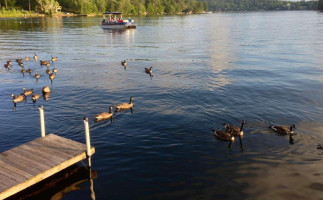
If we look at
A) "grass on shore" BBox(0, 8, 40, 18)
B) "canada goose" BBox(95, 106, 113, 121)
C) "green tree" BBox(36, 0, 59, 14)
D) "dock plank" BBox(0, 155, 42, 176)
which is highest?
"green tree" BBox(36, 0, 59, 14)

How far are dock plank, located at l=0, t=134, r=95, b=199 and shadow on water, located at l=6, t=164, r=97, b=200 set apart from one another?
3.57ft

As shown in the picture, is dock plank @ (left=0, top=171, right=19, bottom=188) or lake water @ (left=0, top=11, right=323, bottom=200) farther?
lake water @ (left=0, top=11, right=323, bottom=200)

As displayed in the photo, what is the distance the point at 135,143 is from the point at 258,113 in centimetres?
1316

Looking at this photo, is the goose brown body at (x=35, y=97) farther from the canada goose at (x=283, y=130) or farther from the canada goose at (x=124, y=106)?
the canada goose at (x=283, y=130)

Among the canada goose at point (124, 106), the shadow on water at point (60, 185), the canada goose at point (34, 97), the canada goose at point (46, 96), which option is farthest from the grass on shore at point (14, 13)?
the shadow on water at point (60, 185)

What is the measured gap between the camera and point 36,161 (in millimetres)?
16766

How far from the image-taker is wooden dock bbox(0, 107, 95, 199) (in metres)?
14.9

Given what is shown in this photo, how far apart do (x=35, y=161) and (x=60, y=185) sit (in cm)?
201

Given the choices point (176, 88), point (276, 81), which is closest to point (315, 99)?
point (276, 81)

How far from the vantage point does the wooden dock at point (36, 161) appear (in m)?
14.9

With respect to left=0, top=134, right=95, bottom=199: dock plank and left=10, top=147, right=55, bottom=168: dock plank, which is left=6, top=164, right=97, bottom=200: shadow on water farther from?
left=10, top=147, right=55, bottom=168: dock plank

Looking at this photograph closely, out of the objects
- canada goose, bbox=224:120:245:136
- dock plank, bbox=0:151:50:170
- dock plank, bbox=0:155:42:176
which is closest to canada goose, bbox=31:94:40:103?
dock plank, bbox=0:151:50:170

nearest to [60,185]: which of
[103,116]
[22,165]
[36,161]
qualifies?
[36,161]

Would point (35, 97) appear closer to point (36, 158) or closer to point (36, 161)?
point (36, 158)
